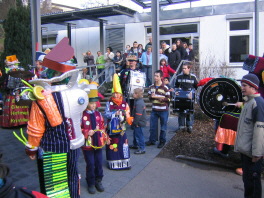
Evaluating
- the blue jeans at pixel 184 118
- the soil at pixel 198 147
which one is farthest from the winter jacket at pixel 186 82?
the soil at pixel 198 147

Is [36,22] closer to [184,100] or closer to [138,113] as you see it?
[138,113]

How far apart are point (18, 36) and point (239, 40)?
10.2m

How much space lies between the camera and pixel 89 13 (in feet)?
45.7

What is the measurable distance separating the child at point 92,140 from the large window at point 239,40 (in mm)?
11236

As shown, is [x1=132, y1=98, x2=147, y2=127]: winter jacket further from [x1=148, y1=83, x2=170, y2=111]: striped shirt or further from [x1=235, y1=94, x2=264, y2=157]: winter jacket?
[x1=235, y1=94, x2=264, y2=157]: winter jacket

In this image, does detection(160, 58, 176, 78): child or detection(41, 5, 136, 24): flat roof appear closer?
detection(160, 58, 176, 78): child

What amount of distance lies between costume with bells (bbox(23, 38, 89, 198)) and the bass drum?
2.79 metres

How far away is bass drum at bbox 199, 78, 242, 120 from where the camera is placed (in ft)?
16.3

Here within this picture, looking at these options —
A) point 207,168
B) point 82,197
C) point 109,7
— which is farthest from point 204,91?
point 109,7

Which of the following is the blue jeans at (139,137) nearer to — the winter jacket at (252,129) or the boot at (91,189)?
the boot at (91,189)

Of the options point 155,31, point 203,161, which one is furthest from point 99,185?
point 155,31

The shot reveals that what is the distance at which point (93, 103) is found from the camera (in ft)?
13.4

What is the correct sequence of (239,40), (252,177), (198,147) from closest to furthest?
(252,177) < (198,147) < (239,40)

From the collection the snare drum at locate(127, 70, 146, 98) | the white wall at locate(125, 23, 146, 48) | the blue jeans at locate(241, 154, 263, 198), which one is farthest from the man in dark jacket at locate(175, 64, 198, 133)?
the white wall at locate(125, 23, 146, 48)
